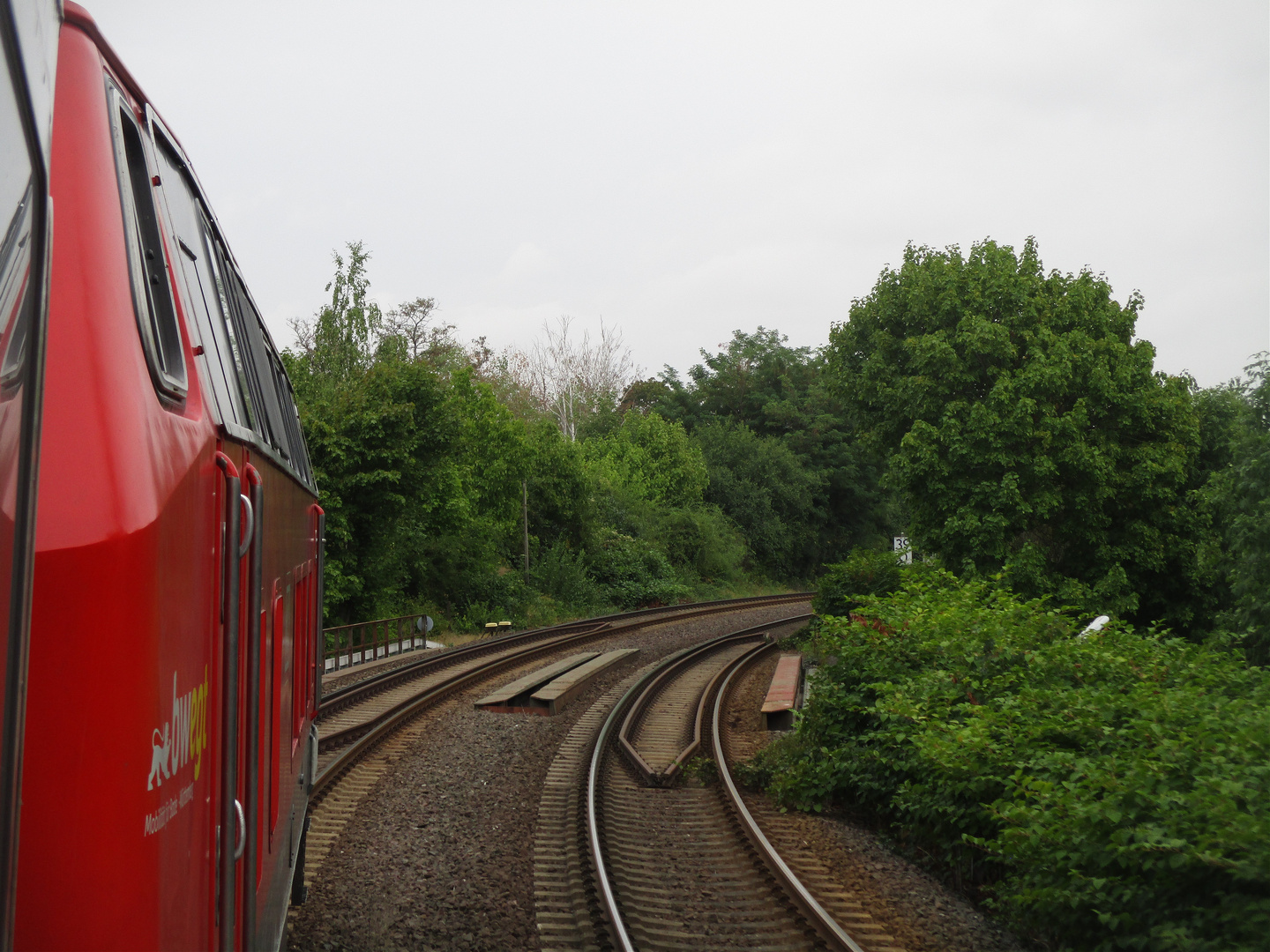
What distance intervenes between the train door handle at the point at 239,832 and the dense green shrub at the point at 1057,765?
4.84 m

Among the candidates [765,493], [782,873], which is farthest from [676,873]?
[765,493]

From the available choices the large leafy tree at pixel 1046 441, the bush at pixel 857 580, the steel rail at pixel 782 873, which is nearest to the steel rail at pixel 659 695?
the steel rail at pixel 782 873

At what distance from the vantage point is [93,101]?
217 centimetres

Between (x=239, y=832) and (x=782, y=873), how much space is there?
5.89 meters

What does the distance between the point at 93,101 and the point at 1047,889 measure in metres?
6.40

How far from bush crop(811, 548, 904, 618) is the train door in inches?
804

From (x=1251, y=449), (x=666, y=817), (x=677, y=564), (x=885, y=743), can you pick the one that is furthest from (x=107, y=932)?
(x=677, y=564)

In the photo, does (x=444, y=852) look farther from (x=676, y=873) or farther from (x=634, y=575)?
(x=634, y=575)

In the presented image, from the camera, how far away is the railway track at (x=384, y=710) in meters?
9.59

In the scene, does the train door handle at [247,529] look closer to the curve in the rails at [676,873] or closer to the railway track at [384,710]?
the curve in the rails at [676,873]

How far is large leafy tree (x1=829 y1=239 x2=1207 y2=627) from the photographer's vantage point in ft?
72.3

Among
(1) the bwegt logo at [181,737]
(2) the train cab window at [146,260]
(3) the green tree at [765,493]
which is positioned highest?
(3) the green tree at [765,493]

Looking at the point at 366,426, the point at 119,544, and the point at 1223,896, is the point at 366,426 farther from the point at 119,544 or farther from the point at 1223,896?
the point at 119,544

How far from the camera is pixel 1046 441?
72.2 feet
